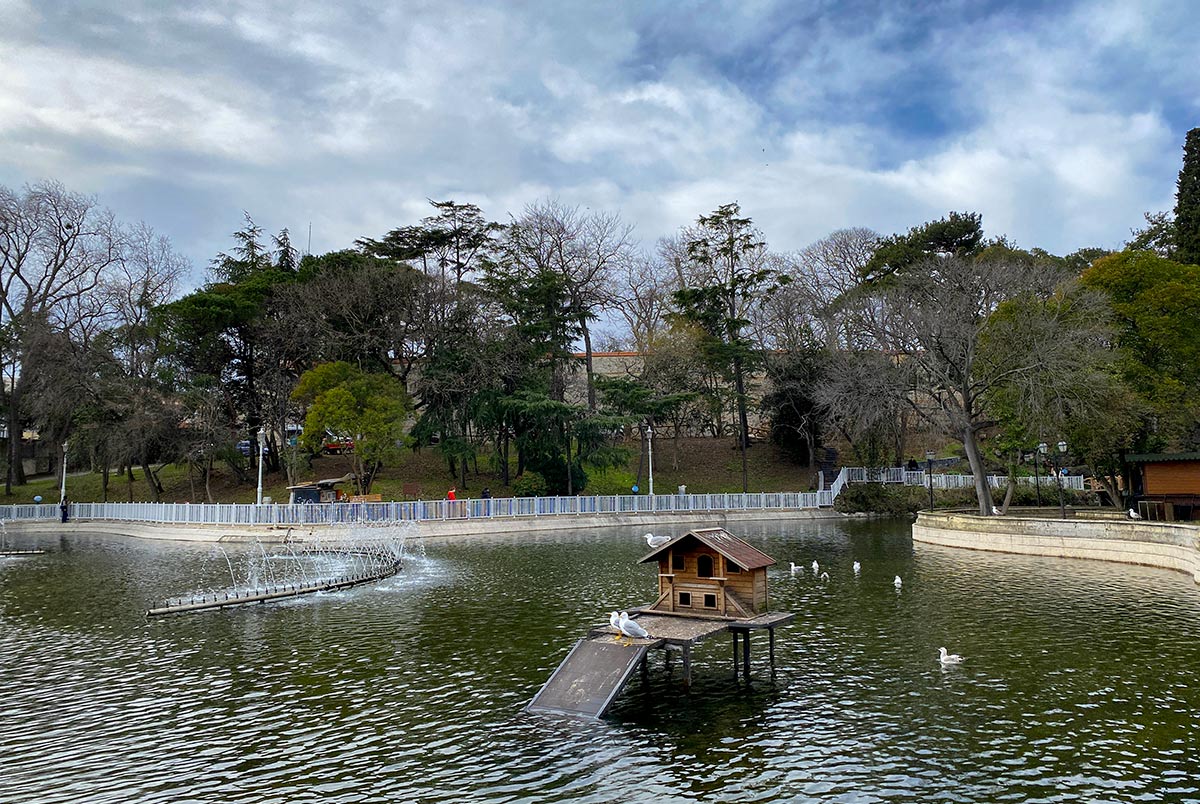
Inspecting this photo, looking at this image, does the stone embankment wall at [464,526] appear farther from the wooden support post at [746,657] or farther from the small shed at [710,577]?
the wooden support post at [746,657]

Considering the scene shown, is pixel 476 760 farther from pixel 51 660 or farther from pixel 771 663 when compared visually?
pixel 51 660

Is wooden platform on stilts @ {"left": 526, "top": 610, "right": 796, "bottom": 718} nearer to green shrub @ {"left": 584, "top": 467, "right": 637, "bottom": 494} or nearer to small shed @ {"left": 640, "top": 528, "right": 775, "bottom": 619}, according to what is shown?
small shed @ {"left": 640, "top": 528, "right": 775, "bottom": 619}

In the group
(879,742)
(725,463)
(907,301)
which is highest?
(907,301)

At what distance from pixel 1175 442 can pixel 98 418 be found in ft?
176

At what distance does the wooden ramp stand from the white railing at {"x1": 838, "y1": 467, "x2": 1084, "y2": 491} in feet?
122

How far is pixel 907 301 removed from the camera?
44.7m

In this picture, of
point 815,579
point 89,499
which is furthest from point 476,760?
point 89,499

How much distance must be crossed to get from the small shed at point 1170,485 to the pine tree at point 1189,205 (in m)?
15.9

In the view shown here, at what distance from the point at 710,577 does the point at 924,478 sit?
38.3 m

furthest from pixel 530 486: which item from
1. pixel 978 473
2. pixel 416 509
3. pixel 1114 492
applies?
pixel 1114 492

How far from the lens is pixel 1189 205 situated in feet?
134

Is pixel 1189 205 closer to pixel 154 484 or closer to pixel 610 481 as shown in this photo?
pixel 610 481

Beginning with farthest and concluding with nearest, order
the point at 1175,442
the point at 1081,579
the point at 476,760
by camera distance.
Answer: the point at 1175,442
the point at 1081,579
the point at 476,760

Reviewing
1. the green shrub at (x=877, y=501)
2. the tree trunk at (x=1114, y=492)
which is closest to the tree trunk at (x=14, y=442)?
the green shrub at (x=877, y=501)
